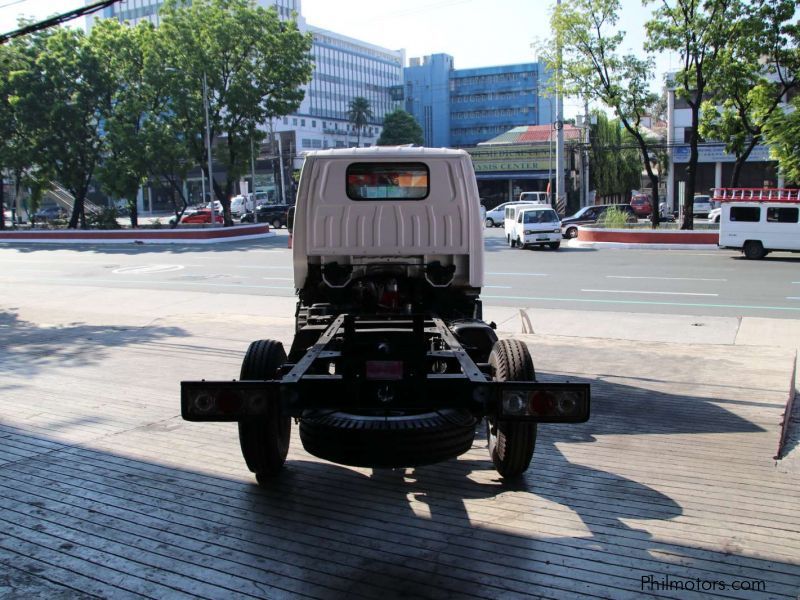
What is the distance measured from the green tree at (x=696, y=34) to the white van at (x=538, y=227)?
5836 mm

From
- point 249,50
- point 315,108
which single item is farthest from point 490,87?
point 249,50

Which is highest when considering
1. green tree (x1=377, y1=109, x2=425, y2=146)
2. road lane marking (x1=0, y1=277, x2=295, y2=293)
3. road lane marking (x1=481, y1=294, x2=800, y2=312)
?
green tree (x1=377, y1=109, x2=425, y2=146)

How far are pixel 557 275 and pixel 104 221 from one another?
3408cm

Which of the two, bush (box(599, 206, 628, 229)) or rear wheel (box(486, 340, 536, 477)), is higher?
bush (box(599, 206, 628, 229))

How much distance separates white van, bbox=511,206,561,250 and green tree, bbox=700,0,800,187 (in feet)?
21.8

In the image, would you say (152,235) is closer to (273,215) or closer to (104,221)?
(104,221)

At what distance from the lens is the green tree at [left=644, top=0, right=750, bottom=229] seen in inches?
1070

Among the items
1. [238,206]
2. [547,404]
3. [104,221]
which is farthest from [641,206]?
[547,404]

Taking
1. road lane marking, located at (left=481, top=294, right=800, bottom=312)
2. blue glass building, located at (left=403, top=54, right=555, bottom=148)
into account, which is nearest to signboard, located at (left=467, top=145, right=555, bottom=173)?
road lane marking, located at (left=481, top=294, right=800, bottom=312)

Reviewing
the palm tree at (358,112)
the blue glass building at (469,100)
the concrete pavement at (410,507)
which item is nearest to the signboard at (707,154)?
the concrete pavement at (410,507)

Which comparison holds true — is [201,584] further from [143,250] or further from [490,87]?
[490,87]

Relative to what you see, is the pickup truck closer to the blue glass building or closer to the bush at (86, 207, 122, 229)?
the bush at (86, 207, 122, 229)

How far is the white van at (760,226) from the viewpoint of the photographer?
23.6m

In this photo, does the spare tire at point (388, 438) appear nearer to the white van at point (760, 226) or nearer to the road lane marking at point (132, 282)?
the road lane marking at point (132, 282)
